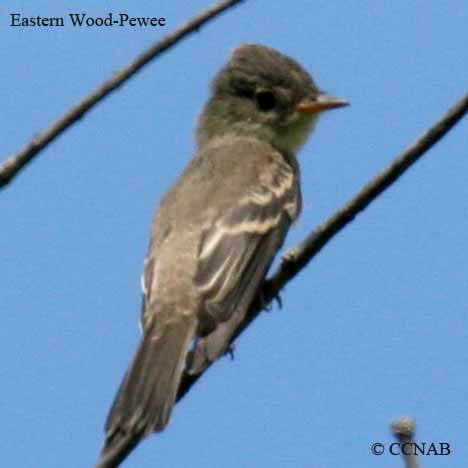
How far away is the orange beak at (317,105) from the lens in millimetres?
7459

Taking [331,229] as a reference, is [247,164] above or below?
above

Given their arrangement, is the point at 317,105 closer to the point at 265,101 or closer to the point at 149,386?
the point at 265,101

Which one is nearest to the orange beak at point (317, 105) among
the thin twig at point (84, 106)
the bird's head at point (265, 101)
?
the bird's head at point (265, 101)

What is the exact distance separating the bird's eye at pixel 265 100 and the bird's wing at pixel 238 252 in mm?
755

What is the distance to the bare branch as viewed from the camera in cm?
338

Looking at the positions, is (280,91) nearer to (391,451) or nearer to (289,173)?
(289,173)

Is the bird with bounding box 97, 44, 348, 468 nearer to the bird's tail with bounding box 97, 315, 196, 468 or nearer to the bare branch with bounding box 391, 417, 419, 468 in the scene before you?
the bird's tail with bounding box 97, 315, 196, 468

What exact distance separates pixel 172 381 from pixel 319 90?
3024mm

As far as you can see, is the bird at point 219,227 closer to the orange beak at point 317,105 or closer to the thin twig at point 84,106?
the orange beak at point 317,105

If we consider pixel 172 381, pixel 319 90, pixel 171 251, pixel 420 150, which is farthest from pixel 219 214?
pixel 420 150

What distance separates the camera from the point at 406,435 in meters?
3.52

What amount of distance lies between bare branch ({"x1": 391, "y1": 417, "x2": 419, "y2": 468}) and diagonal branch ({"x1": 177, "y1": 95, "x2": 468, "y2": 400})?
0.89m

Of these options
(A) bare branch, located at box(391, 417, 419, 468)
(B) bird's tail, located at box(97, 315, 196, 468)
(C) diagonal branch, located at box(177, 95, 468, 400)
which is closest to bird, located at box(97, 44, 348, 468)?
(B) bird's tail, located at box(97, 315, 196, 468)

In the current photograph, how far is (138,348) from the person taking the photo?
219 inches
